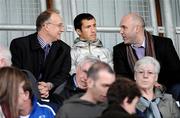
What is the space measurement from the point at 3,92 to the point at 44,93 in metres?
1.34

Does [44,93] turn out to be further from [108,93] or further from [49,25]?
[108,93]

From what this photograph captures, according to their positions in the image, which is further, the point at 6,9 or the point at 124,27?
the point at 6,9

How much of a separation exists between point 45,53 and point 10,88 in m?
1.74

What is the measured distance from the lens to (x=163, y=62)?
7.16m

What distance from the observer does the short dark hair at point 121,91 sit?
477 cm

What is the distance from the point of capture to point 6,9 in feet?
26.1

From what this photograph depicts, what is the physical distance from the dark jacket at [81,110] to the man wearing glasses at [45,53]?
142 centimetres

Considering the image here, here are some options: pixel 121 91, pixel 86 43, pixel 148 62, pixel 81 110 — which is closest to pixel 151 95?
pixel 148 62

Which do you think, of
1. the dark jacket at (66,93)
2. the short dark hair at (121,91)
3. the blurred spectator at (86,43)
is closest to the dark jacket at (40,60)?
the blurred spectator at (86,43)

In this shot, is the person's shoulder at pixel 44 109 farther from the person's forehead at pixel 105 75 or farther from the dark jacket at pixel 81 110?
the person's forehead at pixel 105 75

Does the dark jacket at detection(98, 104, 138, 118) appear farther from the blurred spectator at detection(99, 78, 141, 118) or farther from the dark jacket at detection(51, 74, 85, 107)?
the dark jacket at detection(51, 74, 85, 107)

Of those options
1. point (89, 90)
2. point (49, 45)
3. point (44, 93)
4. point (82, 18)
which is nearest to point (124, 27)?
point (82, 18)

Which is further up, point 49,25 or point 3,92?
point 49,25

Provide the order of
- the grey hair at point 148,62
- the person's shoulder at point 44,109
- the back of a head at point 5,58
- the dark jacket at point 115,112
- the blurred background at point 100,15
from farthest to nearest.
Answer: the blurred background at point 100,15, the grey hair at point 148,62, the back of a head at point 5,58, the person's shoulder at point 44,109, the dark jacket at point 115,112
